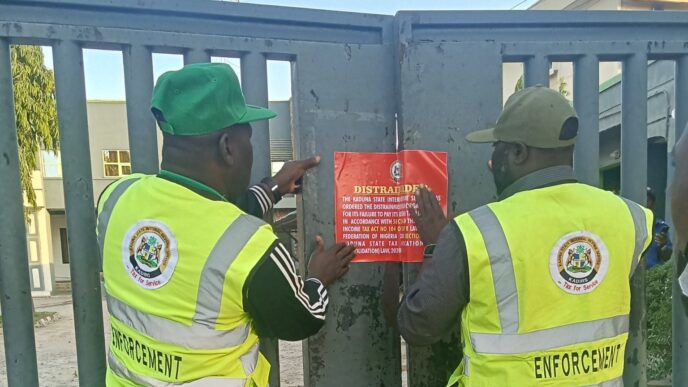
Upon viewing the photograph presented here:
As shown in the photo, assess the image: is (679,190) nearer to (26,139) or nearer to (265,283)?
(265,283)

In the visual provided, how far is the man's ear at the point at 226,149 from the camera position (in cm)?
159

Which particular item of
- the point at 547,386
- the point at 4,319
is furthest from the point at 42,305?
the point at 547,386

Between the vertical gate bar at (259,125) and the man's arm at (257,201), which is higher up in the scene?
the vertical gate bar at (259,125)

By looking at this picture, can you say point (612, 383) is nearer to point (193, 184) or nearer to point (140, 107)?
point (193, 184)

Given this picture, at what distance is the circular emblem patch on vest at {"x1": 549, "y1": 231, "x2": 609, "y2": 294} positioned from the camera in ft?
5.11

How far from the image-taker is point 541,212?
1.57 metres

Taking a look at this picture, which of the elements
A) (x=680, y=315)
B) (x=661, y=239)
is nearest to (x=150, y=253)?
(x=680, y=315)

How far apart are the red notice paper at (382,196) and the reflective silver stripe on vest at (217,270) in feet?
1.97

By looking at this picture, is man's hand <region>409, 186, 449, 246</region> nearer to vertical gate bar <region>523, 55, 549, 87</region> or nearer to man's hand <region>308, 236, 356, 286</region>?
man's hand <region>308, 236, 356, 286</region>

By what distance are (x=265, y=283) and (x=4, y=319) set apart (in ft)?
3.44

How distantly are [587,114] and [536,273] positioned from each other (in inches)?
36.1

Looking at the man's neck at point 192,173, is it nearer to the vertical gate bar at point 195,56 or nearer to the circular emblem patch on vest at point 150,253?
the circular emblem patch on vest at point 150,253


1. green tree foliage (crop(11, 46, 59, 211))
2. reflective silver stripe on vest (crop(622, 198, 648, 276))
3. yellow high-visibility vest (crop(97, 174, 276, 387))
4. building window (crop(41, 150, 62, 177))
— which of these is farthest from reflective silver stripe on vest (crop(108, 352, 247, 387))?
building window (crop(41, 150, 62, 177))

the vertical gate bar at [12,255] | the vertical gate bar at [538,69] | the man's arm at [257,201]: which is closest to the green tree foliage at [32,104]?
the vertical gate bar at [12,255]
